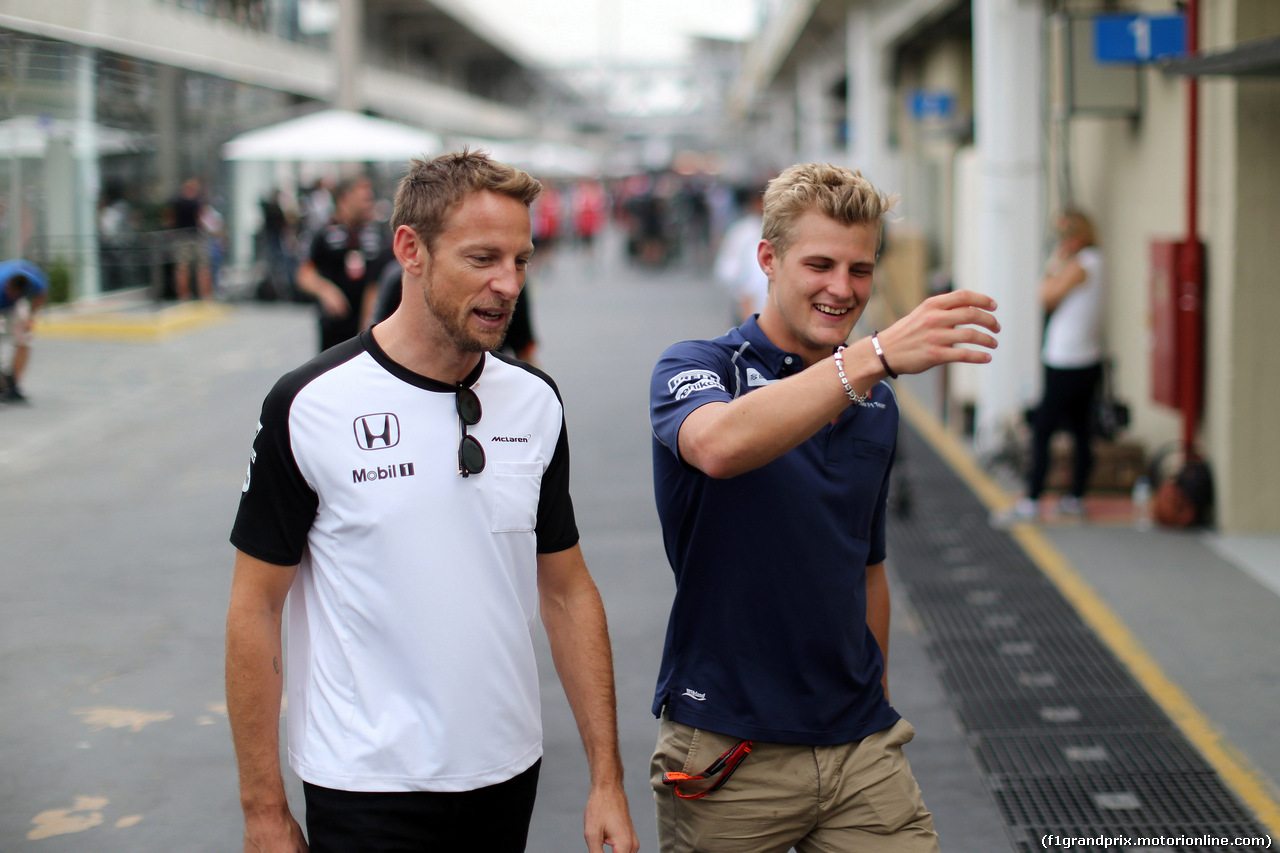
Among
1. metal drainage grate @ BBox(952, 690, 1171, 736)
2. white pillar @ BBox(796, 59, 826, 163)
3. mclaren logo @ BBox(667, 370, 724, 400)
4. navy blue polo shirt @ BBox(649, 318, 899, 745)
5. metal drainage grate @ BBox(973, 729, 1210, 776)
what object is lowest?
metal drainage grate @ BBox(973, 729, 1210, 776)

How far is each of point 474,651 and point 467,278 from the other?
0.68m

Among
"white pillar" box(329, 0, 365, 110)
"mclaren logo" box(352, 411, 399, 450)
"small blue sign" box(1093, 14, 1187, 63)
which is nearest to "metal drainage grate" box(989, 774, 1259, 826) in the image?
"mclaren logo" box(352, 411, 399, 450)

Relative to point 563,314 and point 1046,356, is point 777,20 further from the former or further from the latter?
point 1046,356

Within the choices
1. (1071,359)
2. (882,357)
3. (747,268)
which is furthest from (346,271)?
(882,357)

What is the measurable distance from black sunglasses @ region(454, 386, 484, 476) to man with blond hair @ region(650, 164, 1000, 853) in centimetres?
34

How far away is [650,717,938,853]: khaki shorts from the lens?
8.74ft

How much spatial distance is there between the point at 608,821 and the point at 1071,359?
6.30 metres

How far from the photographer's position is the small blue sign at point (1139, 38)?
26.9 feet

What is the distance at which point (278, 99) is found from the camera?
30141mm

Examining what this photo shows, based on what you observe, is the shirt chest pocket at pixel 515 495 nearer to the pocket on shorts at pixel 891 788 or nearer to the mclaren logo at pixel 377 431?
the mclaren logo at pixel 377 431

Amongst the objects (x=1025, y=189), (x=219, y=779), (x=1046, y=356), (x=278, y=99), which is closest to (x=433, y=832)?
(x=219, y=779)

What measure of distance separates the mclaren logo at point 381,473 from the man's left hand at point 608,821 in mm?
718

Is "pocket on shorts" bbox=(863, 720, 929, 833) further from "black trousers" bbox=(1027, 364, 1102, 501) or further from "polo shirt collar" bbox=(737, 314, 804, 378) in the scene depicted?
A: "black trousers" bbox=(1027, 364, 1102, 501)

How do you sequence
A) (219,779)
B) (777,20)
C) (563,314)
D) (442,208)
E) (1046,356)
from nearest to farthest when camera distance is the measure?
(442,208), (219,779), (1046,356), (563,314), (777,20)
